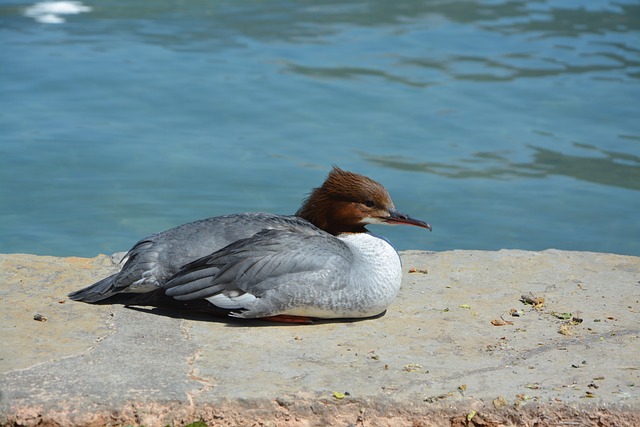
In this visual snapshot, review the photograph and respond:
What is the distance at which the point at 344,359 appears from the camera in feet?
15.9

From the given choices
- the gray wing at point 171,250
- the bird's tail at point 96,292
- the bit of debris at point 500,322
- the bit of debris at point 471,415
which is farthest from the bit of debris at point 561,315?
the bird's tail at point 96,292

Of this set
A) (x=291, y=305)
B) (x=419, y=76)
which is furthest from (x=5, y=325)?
(x=419, y=76)

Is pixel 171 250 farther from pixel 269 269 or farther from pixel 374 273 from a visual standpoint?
pixel 374 273

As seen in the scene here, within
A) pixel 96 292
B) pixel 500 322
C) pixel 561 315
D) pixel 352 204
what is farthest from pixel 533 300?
pixel 96 292

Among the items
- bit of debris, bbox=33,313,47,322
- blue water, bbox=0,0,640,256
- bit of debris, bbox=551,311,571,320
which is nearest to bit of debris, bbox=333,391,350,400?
bit of debris, bbox=551,311,571,320

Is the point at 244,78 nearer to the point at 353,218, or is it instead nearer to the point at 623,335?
the point at 353,218

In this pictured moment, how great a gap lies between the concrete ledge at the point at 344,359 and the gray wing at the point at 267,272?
0.58ft

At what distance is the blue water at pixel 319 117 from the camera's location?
880 centimetres

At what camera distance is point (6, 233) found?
8.25 m

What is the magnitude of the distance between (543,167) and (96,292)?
17.9 feet

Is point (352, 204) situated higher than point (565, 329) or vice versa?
point (352, 204)

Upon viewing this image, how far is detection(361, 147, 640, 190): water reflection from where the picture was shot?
9.57 m

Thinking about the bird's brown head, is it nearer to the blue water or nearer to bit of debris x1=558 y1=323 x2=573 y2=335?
bit of debris x1=558 y1=323 x2=573 y2=335

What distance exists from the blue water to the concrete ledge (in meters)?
2.59
